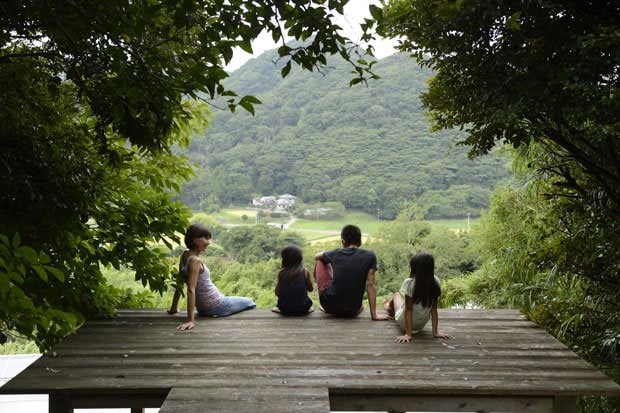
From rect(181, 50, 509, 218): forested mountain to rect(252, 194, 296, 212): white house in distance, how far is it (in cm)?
50

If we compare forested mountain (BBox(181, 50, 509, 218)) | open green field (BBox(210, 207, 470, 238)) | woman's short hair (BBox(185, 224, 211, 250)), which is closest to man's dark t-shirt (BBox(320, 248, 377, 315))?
woman's short hair (BBox(185, 224, 211, 250))

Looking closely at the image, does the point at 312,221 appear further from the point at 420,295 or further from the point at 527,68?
the point at 527,68

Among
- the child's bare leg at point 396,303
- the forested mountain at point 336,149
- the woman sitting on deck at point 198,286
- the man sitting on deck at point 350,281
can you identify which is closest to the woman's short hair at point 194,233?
the woman sitting on deck at point 198,286

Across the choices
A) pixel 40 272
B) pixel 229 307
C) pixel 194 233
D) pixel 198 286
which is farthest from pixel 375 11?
pixel 229 307

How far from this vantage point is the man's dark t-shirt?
443 centimetres

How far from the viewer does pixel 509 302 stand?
327 inches

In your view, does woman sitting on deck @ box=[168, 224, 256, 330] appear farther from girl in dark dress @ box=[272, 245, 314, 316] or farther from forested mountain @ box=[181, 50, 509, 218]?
forested mountain @ box=[181, 50, 509, 218]

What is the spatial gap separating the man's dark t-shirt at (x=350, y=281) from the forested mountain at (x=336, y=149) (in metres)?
23.1

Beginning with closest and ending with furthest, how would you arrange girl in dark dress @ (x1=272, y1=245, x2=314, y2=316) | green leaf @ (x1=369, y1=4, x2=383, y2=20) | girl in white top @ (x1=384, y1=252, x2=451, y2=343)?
green leaf @ (x1=369, y1=4, x2=383, y2=20) → girl in white top @ (x1=384, y1=252, x2=451, y2=343) → girl in dark dress @ (x1=272, y1=245, x2=314, y2=316)

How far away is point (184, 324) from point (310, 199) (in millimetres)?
26491

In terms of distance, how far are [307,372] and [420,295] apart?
1078 millimetres

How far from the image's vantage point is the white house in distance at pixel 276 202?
30.0 meters

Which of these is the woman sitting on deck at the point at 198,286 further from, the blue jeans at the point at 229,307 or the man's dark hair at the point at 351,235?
the man's dark hair at the point at 351,235

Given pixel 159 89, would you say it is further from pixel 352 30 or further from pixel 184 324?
pixel 184 324
